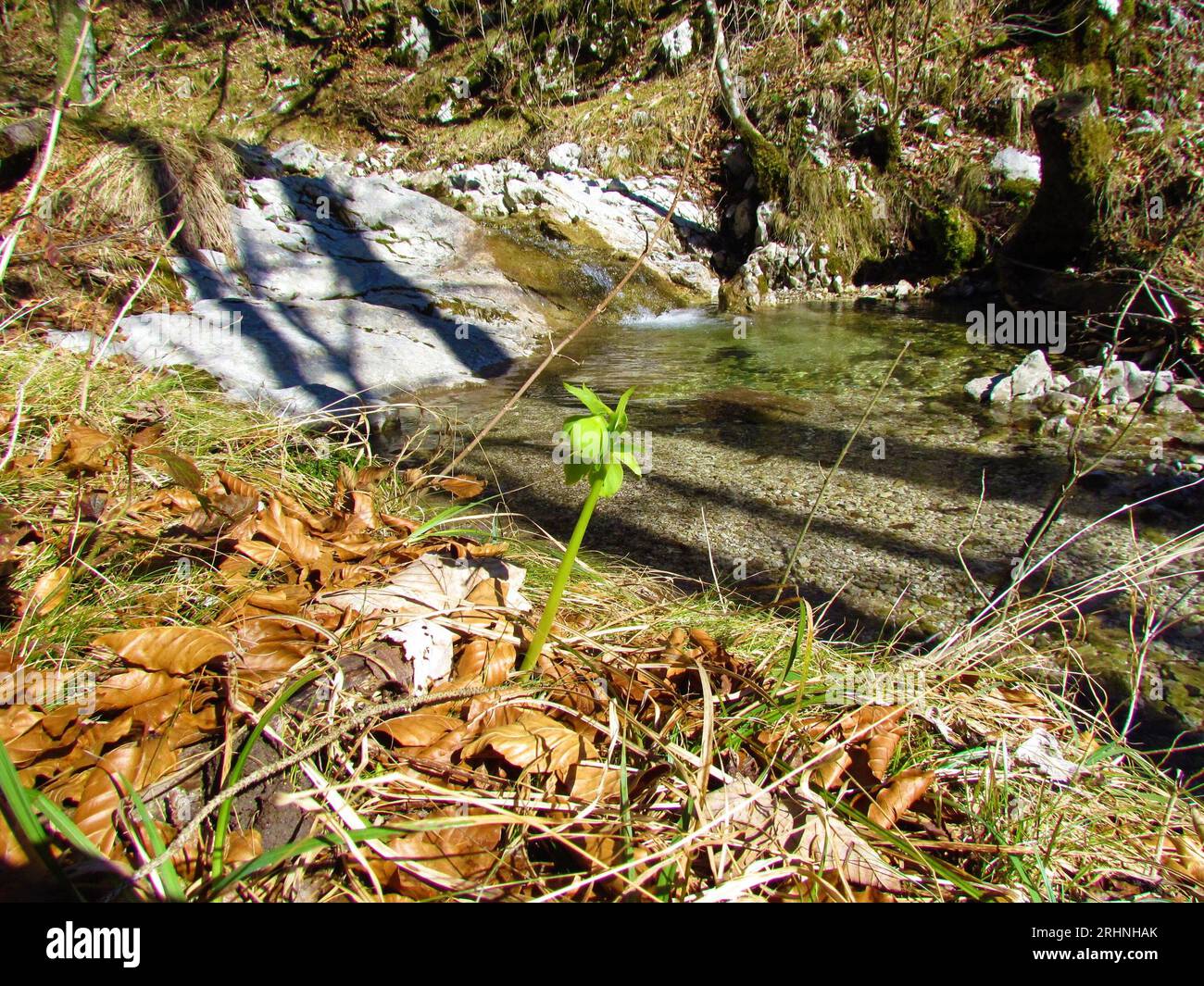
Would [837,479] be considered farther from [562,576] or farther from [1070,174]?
[1070,174]

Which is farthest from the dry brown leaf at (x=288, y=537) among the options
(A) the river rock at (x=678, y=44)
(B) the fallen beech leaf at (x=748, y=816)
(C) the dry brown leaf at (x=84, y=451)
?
(A) the river rock at (x=678, y=44)

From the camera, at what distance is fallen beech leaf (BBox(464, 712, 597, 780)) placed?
3.24 ft

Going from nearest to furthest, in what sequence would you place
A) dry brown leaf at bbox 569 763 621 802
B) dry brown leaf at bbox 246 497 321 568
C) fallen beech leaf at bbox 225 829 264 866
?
fallen beech leaf at bbox 225 829 264 866 < dry brown leaf at bbox 569 763 621 802 < dry brown leaf at bbox 246 497 321 568

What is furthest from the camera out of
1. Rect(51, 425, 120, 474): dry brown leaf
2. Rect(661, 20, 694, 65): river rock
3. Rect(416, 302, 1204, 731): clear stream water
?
Rect(661, 20, 694, 65): river rock

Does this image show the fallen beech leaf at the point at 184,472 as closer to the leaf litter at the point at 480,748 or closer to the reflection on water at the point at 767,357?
the leaf litter at the point at 480,748

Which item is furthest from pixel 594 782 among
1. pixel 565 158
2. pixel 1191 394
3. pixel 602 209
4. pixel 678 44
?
pixel 678 44

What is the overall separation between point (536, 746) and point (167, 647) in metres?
0.64

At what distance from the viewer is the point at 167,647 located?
107cm

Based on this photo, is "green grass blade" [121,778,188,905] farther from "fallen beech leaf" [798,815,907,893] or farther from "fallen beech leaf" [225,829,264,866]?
"fallen beech leaf" [798,815,907,893]

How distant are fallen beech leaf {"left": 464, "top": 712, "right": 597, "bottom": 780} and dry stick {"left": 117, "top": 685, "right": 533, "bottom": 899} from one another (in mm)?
77

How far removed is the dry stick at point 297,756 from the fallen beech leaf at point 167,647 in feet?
0.83

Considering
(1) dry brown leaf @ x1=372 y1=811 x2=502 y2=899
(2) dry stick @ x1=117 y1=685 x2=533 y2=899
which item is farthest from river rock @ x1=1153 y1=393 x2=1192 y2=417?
(1) dry brown leaf @ x1=372 y1=811 x2=502 y2=899

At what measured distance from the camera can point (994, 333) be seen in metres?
6.34
